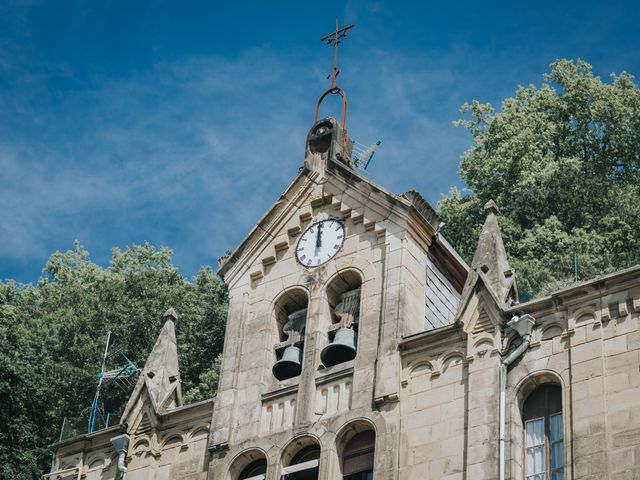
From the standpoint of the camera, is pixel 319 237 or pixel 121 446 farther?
pixel 319 237

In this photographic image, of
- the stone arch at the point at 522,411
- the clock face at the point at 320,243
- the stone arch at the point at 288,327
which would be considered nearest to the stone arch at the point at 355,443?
the stone arch at the point at 288,327

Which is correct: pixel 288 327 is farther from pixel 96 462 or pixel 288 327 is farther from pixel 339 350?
pixel 96 462

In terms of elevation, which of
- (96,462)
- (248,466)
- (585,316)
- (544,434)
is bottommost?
(544,434)

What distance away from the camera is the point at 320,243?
137 feet

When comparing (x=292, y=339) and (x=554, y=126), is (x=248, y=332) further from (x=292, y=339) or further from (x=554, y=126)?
(x=554, y=126)

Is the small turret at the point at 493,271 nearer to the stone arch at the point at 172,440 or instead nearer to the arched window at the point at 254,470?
the arched window at the point at 254,470

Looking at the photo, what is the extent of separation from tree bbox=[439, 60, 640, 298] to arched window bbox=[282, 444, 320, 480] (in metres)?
19.1

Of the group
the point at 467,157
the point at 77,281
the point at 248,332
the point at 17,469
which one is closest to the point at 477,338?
the point at 248,332

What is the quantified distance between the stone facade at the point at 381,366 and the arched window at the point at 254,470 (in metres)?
0.07

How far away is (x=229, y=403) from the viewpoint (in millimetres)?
39812

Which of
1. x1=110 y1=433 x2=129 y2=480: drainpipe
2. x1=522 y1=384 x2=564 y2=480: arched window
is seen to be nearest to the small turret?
x1=522 y1=384 x2=564 y2=480: arched window

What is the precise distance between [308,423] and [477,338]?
4.57 m

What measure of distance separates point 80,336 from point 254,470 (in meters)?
25.4

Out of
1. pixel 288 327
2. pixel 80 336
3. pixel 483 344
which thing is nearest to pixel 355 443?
pixel 483 344
